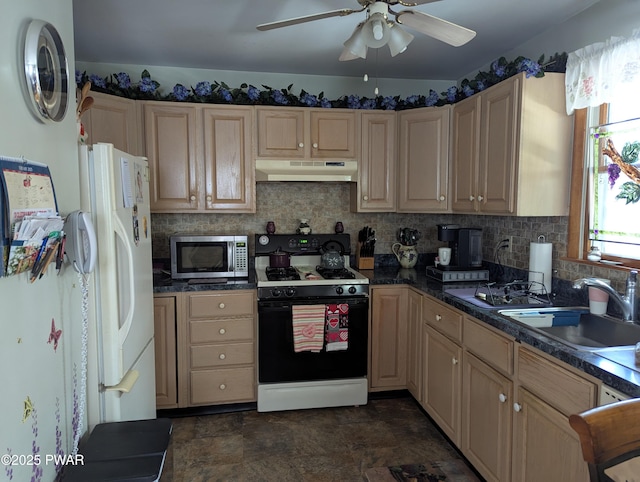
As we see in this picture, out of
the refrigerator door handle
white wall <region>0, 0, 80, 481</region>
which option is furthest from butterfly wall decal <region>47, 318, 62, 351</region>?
the refrigerator door handle

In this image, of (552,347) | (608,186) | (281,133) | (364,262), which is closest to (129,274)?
(281,133)

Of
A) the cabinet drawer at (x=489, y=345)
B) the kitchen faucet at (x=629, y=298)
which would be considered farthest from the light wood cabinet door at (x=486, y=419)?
the kitchen faucet at (x=629, y=298)

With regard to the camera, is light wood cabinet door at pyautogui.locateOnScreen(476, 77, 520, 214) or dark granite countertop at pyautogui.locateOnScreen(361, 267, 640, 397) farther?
light wood cabinet door at pyautogui.locateOnScreen(476, 77, 520, 214)

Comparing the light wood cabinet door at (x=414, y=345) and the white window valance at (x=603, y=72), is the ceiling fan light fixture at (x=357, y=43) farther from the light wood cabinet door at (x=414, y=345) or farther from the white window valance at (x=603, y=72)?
the light wood cabinet door at (x=414, y=345)

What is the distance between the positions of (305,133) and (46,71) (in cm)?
195

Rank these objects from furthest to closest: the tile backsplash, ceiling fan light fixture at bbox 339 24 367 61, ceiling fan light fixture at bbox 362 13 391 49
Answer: the tile backsplash
ceiling fan light fixture at bbox 339 24 367 61
ceiling fan light fixture at bbox 362 13 391 49

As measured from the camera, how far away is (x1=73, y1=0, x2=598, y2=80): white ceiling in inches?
88.8

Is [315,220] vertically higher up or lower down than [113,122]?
lower down

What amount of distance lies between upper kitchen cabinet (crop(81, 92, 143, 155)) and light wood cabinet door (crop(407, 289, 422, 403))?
7.07 feet

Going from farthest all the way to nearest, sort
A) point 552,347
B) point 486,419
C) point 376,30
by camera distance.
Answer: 1. point 486,419
2. point 376,30
3. point 552,347

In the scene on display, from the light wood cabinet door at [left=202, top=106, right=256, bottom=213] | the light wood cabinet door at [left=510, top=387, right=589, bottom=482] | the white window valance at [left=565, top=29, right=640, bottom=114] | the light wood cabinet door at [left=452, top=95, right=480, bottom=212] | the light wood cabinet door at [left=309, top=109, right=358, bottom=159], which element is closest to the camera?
the light wood cabinet door at [left=510, top=387, right=589, bottom=482]

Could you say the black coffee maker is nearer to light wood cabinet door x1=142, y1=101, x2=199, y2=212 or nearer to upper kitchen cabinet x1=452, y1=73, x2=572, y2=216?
upper kitchen cabinet x1=452, y1=73, x2=572, y2=216

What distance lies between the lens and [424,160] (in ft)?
10.3

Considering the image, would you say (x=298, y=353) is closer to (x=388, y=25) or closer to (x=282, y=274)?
(x=282, y=274)
